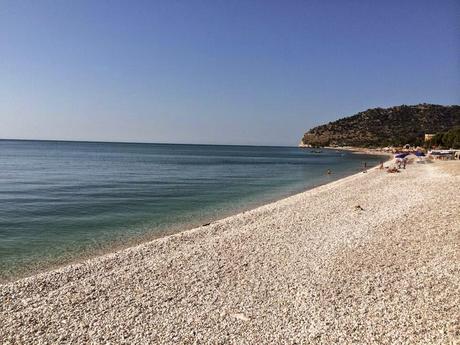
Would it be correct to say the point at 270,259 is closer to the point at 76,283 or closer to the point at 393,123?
the point at 76,283

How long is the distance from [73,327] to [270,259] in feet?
19.7

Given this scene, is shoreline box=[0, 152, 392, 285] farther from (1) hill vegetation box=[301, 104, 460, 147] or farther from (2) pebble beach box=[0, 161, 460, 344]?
(1) hill vegetation box=[301, 104, 460, 147]

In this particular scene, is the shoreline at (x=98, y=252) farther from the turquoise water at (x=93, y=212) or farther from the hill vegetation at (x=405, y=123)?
the hill vegetation at (x=405, y=123)

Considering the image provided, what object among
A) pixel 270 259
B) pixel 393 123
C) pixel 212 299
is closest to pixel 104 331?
pixel 212 299

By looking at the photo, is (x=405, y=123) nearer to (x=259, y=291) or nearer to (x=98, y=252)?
(x=98, y=252)

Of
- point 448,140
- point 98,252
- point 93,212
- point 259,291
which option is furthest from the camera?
point 448,140

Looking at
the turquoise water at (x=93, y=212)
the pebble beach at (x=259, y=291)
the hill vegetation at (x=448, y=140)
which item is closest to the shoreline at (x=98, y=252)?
the turquoise water at (x=93, y=212)

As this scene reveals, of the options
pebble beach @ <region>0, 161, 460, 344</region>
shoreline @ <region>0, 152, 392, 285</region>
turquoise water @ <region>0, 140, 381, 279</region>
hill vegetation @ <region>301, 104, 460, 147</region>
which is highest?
hill vegetation @ <region>301, 104, 460, 147</region>

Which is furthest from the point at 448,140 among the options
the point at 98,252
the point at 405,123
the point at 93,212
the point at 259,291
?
the point at 259,291

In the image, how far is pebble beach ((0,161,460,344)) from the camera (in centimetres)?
755

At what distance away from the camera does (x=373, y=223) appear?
53.3 feet

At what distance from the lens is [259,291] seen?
950 centimetres

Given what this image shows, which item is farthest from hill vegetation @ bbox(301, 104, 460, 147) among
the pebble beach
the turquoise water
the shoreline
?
the pebble beach

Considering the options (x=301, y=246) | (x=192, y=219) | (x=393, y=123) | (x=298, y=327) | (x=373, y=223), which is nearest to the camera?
(x=298, y=327)
